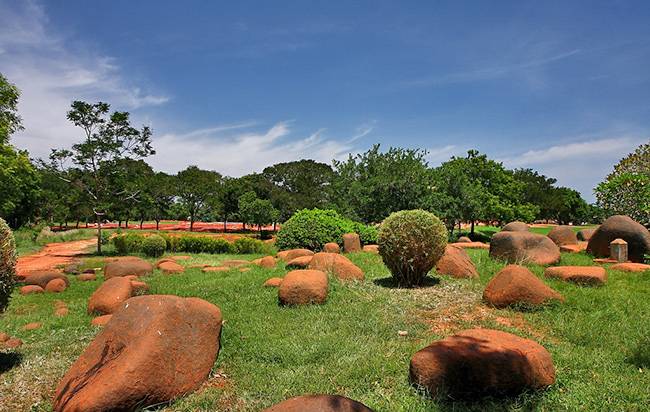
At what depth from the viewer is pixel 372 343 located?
6000mm

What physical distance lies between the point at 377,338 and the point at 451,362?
1.80m

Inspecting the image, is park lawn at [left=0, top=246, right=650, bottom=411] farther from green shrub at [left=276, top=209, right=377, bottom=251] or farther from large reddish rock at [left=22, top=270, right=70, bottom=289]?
green shrub at [left=276, top=209, right=377, bottom=251]

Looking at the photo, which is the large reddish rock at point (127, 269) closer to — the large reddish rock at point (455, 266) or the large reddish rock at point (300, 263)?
the large reddish rock at point (300, 263)

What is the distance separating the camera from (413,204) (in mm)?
27469

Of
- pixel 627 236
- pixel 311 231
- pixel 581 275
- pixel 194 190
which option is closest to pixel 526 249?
pixel 581 275

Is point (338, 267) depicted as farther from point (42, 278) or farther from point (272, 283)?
point (42, 278)

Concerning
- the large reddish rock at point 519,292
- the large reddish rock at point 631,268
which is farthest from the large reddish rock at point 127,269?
the large reddish rock at point 631,268

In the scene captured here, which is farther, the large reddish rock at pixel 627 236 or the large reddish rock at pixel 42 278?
the large reddish rock at pixel 627 236

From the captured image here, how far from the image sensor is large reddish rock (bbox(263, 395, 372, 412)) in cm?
306

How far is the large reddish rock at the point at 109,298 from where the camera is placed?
30.1ft

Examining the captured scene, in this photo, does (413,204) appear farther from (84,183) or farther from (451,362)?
(451,362)

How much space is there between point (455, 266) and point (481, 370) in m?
6.70

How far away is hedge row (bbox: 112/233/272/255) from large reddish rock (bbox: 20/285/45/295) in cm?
1028

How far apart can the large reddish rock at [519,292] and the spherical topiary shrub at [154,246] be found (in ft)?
61.9
